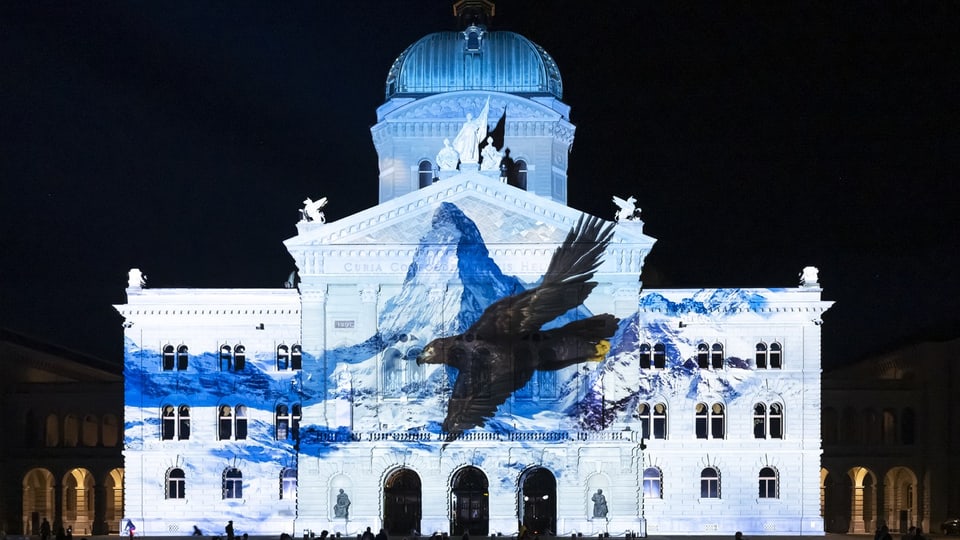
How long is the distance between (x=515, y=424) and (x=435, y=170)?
16462 mm

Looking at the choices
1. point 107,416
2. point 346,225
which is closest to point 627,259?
point 346,225

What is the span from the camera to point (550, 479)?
7444 cm

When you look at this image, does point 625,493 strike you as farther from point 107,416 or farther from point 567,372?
point 107,416

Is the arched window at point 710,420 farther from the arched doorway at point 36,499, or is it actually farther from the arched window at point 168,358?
the arched doorway at point 36,499

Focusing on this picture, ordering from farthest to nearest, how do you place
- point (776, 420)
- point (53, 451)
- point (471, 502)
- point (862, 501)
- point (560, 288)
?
point (862, 501), point (53, 451), point (776, 420), point (560, 288), point (471, 502)

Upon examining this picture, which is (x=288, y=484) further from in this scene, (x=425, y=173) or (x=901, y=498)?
(x=901, y=498)

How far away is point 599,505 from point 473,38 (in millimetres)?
27360

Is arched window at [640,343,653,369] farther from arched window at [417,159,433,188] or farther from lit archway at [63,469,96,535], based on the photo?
lit archway at [63,469,96,535]

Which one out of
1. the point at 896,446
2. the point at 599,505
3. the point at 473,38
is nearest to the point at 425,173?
the point at 473,38

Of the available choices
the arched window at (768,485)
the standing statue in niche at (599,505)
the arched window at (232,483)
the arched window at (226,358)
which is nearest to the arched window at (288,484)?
the arched window at (232,483)

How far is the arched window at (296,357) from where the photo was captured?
79.3 metres

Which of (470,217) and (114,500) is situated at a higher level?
(470,217)

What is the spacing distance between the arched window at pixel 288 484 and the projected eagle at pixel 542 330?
9.95 metres

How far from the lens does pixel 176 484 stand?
78.5 meters
